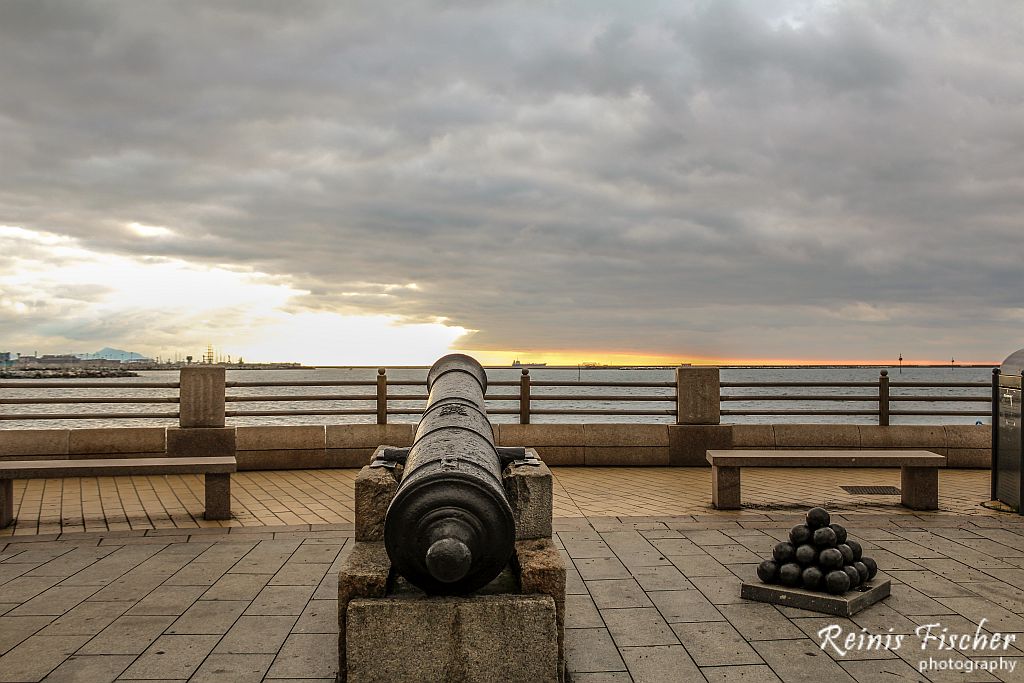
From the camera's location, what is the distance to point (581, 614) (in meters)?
4.85

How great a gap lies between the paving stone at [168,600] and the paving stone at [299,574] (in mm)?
509

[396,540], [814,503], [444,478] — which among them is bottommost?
[814,503]

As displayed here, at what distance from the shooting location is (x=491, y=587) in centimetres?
395

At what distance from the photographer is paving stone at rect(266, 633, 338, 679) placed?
3.95 metres

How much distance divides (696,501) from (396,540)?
592 centimetres

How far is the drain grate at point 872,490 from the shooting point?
955 centimetres

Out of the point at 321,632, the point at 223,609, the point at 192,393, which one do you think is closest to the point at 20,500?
the point at 192,393

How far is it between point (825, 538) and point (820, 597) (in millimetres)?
394

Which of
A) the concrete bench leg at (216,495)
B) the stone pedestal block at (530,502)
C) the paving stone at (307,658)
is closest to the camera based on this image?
the paving stone at (307,658)

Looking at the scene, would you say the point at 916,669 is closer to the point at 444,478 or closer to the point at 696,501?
the point at 444,478

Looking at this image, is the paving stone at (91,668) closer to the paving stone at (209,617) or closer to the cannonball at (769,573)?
the paving stone at (209,617)

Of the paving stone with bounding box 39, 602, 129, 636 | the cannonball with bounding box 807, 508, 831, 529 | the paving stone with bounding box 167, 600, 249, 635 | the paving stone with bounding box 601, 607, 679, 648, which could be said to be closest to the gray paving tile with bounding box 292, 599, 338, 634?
the paving stone with bounding box 167, 600, 249, 635

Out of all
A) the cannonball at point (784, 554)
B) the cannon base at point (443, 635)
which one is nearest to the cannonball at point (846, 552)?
the cannonball at point (784, 554)

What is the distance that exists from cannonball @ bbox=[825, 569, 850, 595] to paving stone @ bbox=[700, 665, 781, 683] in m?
1.15
